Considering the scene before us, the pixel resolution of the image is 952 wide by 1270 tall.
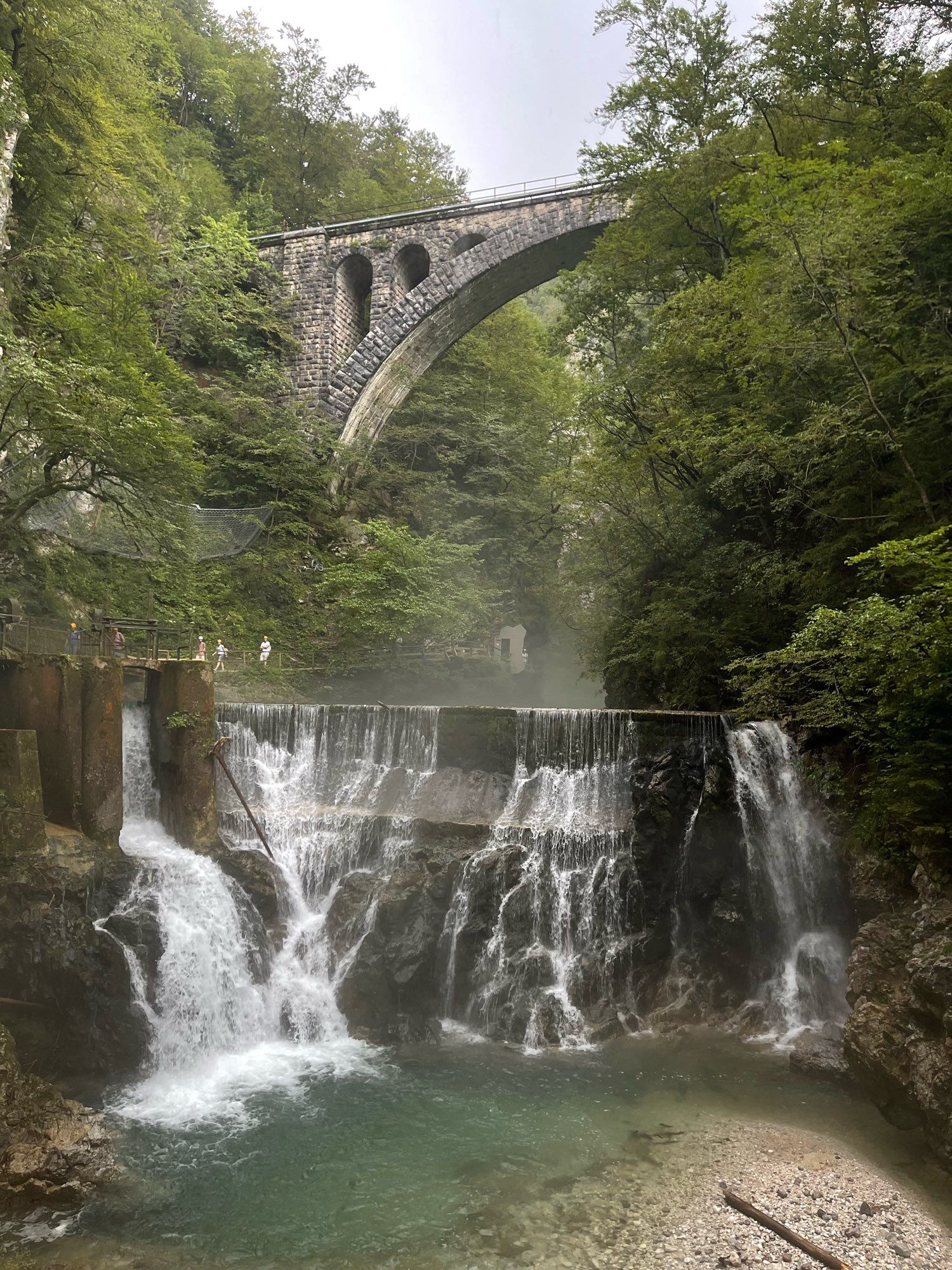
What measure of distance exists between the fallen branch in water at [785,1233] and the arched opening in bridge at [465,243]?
26784 millimetres

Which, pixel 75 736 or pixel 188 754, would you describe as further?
pixel 188 754

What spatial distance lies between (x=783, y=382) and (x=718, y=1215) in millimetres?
10737

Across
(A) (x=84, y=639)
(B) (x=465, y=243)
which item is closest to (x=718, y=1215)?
(A) (x=84, y=639)

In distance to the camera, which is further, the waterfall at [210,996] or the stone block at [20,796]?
the stone block at [20,796]

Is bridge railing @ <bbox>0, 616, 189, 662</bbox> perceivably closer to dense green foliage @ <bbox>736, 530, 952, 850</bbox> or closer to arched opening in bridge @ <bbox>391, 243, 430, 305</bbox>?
dense green foliage @ <bbox>736, 530, 952, 850</bbox>

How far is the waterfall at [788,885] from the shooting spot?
10.2 meters

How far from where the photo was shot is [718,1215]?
6406 millimetres

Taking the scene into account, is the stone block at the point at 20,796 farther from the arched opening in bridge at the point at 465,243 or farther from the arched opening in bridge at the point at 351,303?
the arched opening in bridge at the point at 465,243

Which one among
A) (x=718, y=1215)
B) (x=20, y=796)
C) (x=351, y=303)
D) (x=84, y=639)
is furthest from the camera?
(x=351, y=303)

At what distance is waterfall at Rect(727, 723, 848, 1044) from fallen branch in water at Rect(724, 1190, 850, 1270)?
357cm

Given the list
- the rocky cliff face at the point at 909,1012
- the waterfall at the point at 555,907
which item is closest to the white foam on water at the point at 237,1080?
the waterfall at the point at 555,907

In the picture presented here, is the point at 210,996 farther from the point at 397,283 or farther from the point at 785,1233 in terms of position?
the point at 397,283

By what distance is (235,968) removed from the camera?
1077 cm

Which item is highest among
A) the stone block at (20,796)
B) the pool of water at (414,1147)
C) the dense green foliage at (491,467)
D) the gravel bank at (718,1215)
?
the dense green foliage at (491,467)
